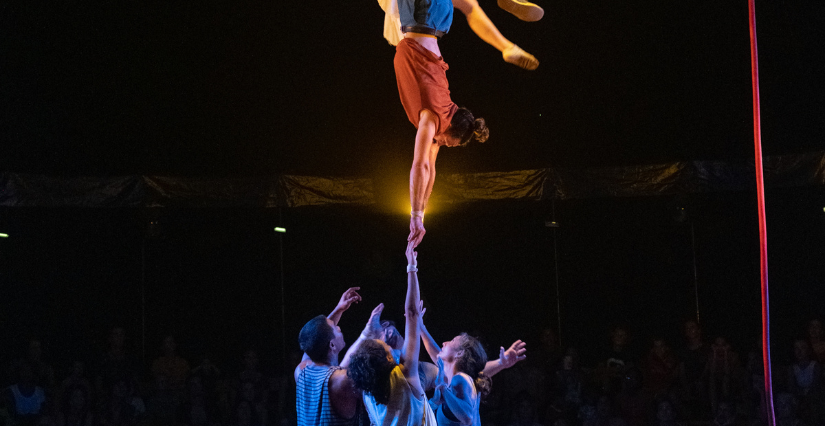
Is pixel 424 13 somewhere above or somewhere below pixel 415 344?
above

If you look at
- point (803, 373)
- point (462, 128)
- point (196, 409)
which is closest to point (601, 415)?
point (803, 373)

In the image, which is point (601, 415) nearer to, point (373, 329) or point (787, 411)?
point (787, 411)

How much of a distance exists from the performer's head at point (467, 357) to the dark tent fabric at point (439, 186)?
4.38 meters

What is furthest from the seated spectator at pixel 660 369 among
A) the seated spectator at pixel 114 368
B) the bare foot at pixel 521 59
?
the seated spectator at pixel 114 368

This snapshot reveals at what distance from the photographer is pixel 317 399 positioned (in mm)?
2977

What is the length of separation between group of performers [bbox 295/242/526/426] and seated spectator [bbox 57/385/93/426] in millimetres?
4013

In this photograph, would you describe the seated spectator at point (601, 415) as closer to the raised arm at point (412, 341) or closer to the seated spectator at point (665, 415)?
the seated spectator at point (665, 415)

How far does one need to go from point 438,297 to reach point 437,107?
5.58 metres

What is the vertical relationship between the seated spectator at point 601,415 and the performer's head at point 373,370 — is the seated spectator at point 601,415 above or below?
below

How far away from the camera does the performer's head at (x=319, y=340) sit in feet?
9.91

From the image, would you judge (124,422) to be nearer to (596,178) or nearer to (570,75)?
(596,178)

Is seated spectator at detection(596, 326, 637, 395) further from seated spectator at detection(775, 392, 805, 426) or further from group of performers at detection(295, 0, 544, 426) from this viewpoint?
group of performers at detection(295, 0, 544, 426)

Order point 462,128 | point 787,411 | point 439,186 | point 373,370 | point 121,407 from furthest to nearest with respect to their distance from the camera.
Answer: point 439,186
point 121,407
point 787,411
point 462,128
point 373,370

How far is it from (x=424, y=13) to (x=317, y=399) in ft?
6.16
